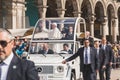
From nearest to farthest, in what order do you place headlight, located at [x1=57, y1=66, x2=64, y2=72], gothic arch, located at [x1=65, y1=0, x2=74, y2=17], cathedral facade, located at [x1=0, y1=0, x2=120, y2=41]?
headlight, located at [x1=57, y1=66, x2=64, y2=72]
cathedral facade, located at [x1=0, y1=0, x2=120, y2=41]
gothic arch, located at [x1=65, y1=0, x2=74, y2=17]

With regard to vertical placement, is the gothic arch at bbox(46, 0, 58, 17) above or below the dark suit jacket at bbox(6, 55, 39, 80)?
above

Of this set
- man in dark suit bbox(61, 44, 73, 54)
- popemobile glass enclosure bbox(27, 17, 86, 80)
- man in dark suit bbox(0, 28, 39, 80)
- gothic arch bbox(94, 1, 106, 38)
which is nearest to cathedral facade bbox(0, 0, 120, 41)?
gothic arch bbox(94, 1, 106, 38)

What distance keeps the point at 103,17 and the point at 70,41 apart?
26.1 meters

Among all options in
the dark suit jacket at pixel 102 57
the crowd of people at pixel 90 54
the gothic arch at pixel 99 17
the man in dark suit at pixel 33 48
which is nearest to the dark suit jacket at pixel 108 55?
the crowd of people at pixel 90 54

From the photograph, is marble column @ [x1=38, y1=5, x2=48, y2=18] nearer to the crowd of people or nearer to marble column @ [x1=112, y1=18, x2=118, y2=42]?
marble column @ [x1=112, y1=18, x2=118, y2=42]

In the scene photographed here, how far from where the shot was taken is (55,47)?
39.1 feet

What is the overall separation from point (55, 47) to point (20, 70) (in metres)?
8.55

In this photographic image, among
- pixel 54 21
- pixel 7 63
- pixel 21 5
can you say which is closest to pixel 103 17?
pixel 21 5

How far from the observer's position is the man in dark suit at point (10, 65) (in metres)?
3.30

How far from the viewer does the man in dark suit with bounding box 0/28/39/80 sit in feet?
10.8

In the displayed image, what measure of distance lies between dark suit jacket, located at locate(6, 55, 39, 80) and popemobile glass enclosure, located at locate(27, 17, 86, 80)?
7587mm

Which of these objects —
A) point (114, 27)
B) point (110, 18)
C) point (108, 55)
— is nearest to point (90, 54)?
point (108, 55)

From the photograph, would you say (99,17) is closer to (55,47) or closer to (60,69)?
(55,47)

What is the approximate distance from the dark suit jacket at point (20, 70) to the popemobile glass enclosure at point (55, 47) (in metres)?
7.59
